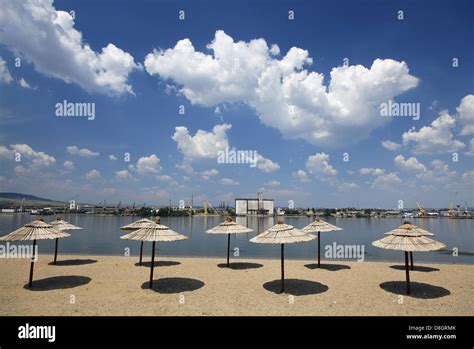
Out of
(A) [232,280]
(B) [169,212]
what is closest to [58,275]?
(A) [232,280]

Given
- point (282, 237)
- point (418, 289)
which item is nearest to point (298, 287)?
point (282, 237)

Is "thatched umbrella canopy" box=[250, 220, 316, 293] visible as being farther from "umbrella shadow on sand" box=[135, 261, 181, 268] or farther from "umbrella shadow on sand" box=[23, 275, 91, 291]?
"umbrella shadow on sand" box=[135, 261, 181, 268]

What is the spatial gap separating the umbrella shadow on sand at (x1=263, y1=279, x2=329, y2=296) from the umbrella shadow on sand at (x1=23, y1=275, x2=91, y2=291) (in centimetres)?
792

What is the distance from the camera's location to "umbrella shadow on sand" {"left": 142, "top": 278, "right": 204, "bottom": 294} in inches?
469

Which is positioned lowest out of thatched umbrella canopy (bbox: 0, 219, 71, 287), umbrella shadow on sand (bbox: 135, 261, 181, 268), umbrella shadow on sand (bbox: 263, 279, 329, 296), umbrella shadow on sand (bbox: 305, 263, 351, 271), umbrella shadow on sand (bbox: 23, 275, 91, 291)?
umbrella shadow on sand (bbox: 135, 261, 181, 268)

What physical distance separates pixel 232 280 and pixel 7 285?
9.34 metres

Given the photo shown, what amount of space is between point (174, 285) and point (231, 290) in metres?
2.56

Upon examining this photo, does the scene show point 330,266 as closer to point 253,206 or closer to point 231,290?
point 231,290

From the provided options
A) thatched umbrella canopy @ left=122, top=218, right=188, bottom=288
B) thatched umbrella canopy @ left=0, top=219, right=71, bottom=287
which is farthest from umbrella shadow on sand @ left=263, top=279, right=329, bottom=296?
thatched umbrella canopy @ left=0, top=219, right=71, bottom=287

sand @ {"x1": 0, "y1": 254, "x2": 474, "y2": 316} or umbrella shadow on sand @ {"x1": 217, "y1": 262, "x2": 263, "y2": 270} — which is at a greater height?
sand @ {"x1": 0, "y1": 254, "x2": 474, "y2": 316}
